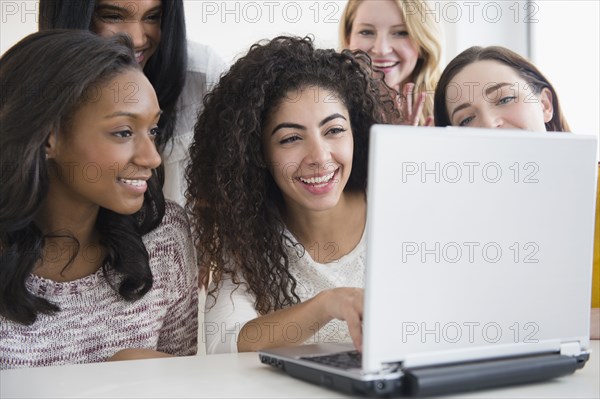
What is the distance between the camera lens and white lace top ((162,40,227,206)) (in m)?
2.38

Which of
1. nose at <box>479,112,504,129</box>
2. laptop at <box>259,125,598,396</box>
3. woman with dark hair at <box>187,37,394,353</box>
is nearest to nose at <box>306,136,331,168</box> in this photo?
woman with dark hair at <box>187,37,394,353</box>

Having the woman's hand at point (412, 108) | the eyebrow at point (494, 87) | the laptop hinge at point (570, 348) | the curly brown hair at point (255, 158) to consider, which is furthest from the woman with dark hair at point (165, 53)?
the laptop hinge at point (570, 348)

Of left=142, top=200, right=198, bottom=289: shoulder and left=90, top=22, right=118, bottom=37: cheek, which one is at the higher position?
left=90, top=22, right=118, bottom=37: cheek

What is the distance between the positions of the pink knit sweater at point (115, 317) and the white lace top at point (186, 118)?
0.48m

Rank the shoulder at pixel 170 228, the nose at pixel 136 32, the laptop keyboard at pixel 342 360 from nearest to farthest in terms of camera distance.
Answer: the laptop keyboard at pixel 342 360, the shoulder at pixel 170 228, the nose at pixel 136 32

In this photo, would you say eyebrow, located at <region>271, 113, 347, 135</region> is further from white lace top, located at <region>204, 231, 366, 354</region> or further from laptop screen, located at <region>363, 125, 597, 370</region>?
laptop screen, located at <region>363, 125, 597, 370</region>

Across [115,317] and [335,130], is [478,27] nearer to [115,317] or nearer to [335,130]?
[335,130]

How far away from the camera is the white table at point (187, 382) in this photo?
1.07 meters

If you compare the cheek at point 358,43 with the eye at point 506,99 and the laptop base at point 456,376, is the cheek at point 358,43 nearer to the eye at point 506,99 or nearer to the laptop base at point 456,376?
the eye at point 506,99

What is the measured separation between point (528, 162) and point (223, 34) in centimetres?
279

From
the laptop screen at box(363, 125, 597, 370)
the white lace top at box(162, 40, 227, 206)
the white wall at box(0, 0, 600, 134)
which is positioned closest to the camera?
the laptop screen at box(363, 125, 597, 370)

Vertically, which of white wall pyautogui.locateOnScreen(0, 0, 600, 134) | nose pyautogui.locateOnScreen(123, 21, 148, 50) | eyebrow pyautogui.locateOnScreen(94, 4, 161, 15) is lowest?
nose pyautogui.locateOnScreen(123, 21, 148, 50)

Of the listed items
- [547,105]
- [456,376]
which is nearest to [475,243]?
[456,376]

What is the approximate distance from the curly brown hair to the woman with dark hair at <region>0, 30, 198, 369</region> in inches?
6.9
